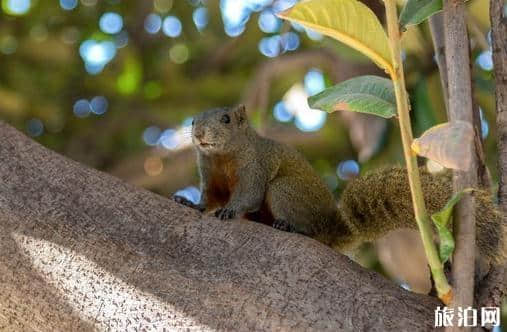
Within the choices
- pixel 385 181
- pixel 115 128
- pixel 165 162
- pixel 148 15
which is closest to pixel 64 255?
pixel 385 181

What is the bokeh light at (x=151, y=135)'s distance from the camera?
17.4ft

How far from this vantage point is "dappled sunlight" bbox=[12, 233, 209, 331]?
164cm

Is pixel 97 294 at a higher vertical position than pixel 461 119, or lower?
lower

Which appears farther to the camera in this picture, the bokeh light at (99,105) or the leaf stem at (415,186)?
the bokeh light at (99,105)

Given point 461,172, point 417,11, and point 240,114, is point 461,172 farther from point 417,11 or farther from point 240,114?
point 240,114

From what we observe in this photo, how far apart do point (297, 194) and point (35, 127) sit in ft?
8.80

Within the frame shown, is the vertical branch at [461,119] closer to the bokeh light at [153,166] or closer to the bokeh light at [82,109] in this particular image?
the bokeh light at [153,166]

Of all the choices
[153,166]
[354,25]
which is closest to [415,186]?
[354,25]

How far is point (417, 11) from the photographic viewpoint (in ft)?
6.01

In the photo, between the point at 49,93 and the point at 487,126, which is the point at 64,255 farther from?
the point at 49,93

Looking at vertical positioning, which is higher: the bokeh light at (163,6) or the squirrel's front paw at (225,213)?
the squirrel's front paw at (225,213)

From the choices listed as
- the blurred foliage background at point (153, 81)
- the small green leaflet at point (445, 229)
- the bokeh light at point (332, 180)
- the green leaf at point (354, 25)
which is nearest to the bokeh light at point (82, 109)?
the blurred foliage background at point (153, 81)

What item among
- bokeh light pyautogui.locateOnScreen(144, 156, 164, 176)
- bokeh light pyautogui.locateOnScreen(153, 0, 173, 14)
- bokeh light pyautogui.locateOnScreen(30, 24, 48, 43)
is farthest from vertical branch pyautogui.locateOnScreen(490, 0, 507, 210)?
bokeh light pyautogui.locateOnScreen(153, 0, 173, 14)

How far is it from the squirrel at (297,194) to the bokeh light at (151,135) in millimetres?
2100
